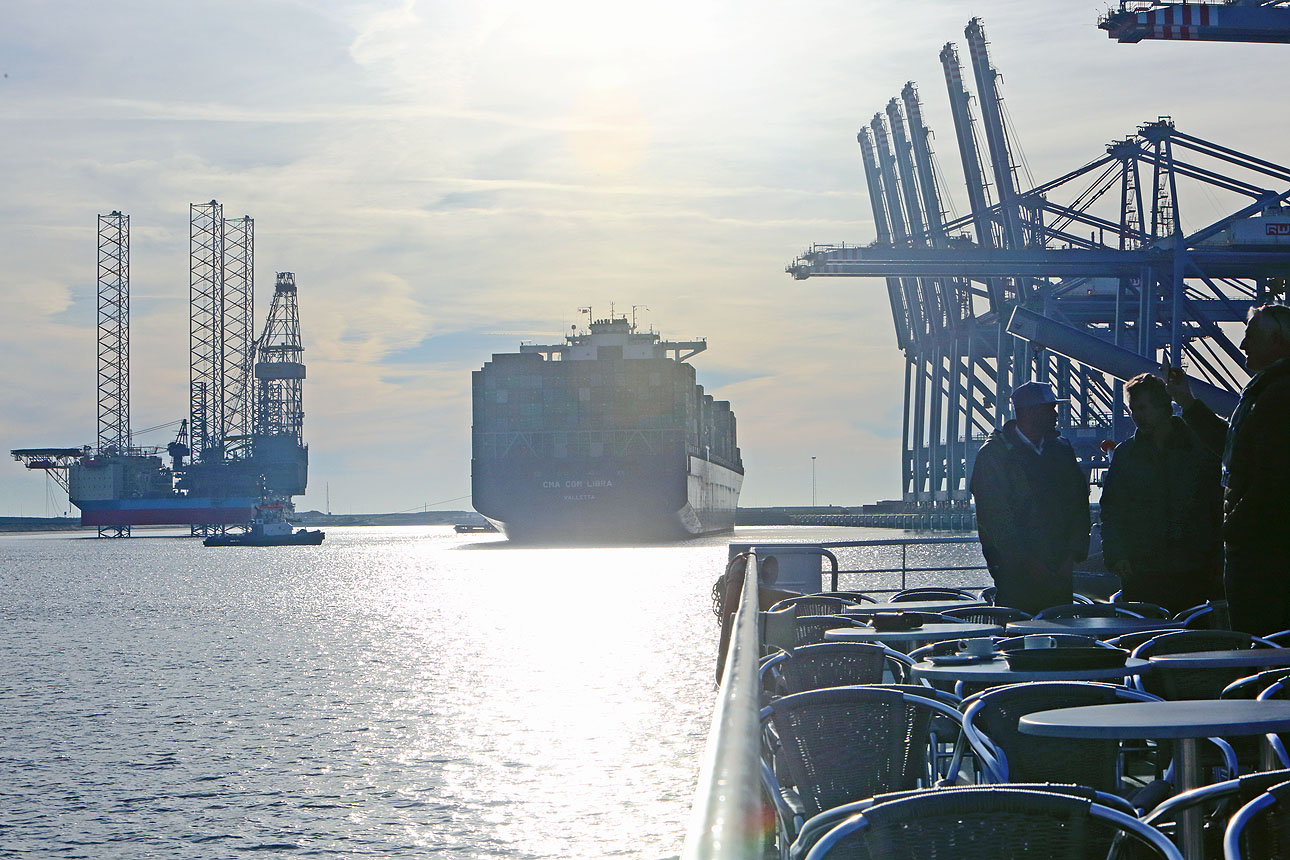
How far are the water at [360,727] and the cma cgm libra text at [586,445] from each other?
1167 inches

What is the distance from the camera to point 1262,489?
212 inches

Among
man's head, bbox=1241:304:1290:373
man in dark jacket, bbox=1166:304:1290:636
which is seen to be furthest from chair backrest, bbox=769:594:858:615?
man's head, bbox=1241:304:1290:373

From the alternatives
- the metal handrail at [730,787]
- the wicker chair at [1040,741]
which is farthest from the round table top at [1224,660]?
the metal handrail at [730,787]

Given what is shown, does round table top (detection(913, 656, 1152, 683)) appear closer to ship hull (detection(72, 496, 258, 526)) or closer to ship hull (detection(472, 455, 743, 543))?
ship hull (detection(472, 455, 743, 543))

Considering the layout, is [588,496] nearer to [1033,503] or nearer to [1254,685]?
[1033,503]

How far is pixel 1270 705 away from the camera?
136 inches

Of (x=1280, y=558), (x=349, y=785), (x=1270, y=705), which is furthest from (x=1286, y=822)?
(x=349, y=785)

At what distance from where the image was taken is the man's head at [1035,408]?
6664 mm

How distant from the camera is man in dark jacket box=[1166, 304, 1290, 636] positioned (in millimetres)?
5355

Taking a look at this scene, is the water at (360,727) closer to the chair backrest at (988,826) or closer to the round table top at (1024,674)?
the round table top at (1024,674)

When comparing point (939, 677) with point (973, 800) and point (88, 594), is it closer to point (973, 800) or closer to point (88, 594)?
point (973, 800)

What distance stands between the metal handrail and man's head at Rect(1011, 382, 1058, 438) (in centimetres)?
498

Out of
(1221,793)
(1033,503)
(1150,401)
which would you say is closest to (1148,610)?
(1033,503)

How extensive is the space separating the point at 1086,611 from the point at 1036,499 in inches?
23.1
